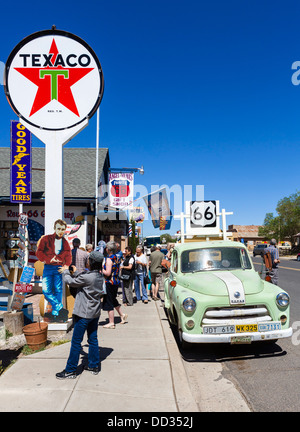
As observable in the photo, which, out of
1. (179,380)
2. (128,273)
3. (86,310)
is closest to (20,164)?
(128,273)

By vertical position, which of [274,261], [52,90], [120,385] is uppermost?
[52,90]

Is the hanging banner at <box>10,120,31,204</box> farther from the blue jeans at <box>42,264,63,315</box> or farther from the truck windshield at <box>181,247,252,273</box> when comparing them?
the truck windshield at <box>181,247,252,273</box>

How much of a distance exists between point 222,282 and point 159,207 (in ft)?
53.9

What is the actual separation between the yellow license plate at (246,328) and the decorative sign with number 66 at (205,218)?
3761 mm

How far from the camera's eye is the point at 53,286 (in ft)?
21.3

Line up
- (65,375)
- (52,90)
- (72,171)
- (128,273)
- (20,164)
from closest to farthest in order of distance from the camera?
1. (65,375)
2. (52,90)
3. (128,273)
4. (20,164)
5. (72,171)

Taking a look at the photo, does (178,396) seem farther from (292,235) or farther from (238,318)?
(292,235)

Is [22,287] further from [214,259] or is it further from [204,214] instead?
[204,214]

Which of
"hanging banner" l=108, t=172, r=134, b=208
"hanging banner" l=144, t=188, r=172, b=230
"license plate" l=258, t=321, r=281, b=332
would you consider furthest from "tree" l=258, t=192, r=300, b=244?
"license plate" l=258, t=321, r=281, b=332

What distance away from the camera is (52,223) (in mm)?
6555

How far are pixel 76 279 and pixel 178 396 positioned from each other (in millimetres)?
1954

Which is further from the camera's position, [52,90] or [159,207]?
[159,207]

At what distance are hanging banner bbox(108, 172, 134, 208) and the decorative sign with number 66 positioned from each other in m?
8.90

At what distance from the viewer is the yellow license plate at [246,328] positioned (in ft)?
16.4
